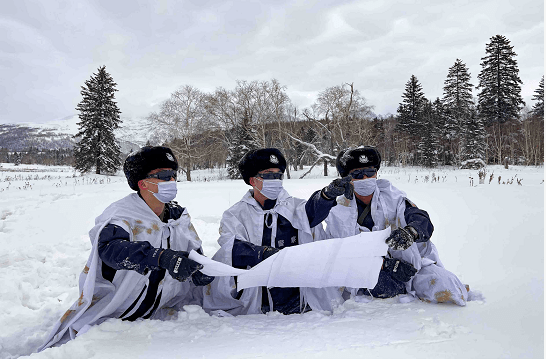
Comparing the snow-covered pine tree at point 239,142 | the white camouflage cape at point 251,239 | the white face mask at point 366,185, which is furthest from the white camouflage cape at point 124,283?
the snow-covered pine tree at point 239,142

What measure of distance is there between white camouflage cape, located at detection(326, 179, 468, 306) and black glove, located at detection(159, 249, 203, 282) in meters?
1.55

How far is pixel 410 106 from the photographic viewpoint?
4553cm

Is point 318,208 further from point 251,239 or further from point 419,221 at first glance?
point 419,221

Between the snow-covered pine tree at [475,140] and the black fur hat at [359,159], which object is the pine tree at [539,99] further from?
the black fur hat at [359,159]

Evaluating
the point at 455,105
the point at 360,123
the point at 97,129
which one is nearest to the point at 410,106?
the point at 455,105

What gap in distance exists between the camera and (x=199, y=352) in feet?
6.13

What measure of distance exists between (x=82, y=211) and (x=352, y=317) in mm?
8488

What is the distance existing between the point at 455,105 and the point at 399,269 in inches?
1856

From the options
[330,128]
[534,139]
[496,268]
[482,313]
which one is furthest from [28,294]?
[534,139]

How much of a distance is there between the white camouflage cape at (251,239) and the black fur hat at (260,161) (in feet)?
0.87

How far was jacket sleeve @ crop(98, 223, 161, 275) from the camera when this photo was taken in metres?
2.21

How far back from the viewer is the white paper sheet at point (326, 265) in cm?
239

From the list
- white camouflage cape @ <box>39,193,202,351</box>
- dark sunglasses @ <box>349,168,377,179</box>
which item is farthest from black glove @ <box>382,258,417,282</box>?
white camouflage cape @ <box>39,193,202,351</box>

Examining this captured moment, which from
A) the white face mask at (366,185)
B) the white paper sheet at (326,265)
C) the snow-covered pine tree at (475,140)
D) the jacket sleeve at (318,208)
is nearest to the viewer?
the white paper sheet at (326,265)
